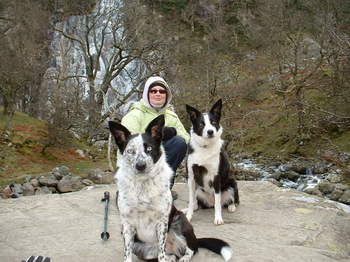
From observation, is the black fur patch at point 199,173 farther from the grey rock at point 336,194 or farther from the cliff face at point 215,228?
the grey rock at point 336,194

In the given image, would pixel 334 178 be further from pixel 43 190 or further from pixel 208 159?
pixel 43 190

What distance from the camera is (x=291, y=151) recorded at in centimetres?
1366

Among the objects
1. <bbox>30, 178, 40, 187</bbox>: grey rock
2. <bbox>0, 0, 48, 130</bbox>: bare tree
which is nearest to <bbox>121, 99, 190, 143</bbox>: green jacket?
<bbox>30, 178, 40, 187</bbox>: grey rock

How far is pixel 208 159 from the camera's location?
13.9 feet

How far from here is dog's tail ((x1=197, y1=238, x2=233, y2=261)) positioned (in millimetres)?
3094

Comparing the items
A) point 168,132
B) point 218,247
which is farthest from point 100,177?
point 218,247

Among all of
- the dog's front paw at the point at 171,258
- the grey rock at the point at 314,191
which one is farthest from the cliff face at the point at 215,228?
the grey rock at the point at 314,191

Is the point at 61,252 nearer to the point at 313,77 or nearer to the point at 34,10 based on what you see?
the point at 313,77

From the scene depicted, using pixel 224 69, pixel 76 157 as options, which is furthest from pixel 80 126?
pixel 224 69

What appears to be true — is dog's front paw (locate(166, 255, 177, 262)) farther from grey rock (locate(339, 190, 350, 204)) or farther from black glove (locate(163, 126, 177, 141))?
grey rock (locate(339, 190, 350, 204))

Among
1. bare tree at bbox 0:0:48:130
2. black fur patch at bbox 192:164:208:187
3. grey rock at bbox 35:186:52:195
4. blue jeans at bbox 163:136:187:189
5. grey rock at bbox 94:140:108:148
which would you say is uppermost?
bare tree at bbox 0:0:48:130

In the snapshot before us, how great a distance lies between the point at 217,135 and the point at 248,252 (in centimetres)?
143

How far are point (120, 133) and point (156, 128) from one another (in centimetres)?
29

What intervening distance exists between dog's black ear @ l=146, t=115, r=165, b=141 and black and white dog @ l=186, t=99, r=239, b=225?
1.43 m
